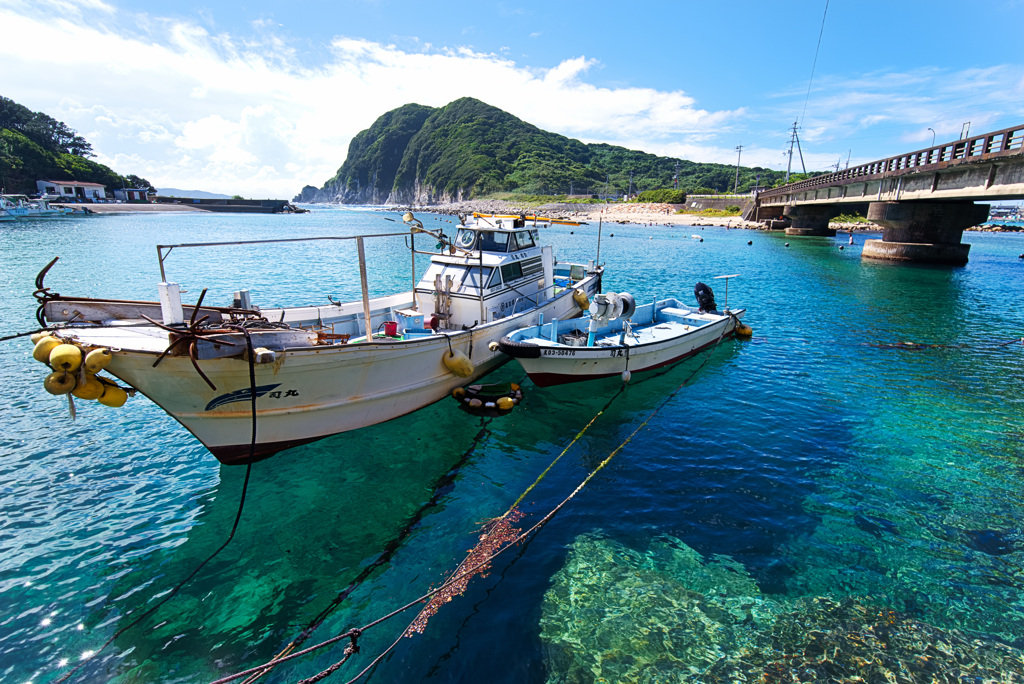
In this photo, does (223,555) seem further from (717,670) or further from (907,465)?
(907,465)

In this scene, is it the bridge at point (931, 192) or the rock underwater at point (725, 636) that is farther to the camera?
the bridge at point (931, 192)

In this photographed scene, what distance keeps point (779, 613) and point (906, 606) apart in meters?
2.02

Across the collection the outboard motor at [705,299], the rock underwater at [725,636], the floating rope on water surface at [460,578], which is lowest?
the rock underwater at [725,636]

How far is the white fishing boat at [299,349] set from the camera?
8.26 meters

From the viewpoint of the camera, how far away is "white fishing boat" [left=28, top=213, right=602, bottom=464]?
8.26 m

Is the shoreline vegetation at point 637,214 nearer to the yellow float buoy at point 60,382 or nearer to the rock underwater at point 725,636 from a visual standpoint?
the rock underwater at point 725,636

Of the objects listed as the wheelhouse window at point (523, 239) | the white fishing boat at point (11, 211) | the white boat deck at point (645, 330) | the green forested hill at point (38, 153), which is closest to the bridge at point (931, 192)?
the white boat deck at point (645, 330)

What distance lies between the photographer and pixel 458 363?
1274 centimetres

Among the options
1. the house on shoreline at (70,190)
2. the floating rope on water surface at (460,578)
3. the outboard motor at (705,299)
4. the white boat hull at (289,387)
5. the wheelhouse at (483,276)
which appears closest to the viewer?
the floating rope on water surface at (460,578)

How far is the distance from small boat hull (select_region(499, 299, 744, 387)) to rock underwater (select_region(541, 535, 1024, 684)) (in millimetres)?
6643

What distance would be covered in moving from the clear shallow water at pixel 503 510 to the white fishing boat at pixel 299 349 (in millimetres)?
1090

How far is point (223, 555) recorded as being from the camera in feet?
25.6

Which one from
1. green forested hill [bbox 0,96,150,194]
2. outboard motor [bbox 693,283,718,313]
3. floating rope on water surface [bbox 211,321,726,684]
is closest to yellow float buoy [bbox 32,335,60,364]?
floating rope on water surface [bbox 211,321,726,684]

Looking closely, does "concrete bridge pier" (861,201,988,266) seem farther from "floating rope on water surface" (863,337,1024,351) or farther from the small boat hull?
the small boat hull
